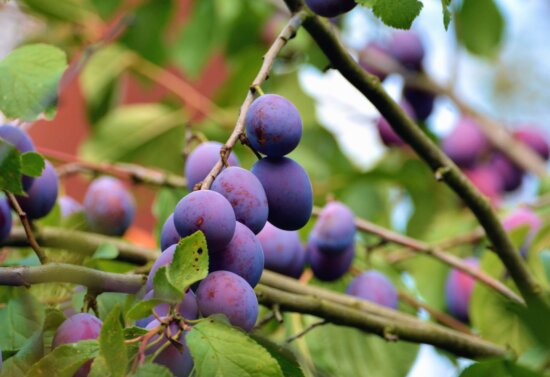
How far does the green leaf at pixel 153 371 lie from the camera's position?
36 cm

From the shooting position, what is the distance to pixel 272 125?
0.43 metres

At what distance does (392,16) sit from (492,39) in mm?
834

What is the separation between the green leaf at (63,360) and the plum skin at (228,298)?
0.16 ft

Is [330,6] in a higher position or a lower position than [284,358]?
higher

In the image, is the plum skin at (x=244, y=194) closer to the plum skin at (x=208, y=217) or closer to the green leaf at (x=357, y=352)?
the plum skin at (x=208, y=217)

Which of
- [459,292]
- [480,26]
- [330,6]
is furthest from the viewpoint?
[480,26]

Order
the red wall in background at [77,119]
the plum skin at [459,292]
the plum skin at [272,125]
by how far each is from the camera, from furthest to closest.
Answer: the red wall in background at [77,119]
the plum skin at [459,292]
the plum skin at [272,125]

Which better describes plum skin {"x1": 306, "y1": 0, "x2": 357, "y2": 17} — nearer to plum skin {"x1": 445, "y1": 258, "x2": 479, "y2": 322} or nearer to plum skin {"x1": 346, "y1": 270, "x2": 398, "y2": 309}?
plum skin {"x1": 346, "y1": 270, "x2": 398, "y2": 309}

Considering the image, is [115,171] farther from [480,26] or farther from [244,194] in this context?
[480,26]

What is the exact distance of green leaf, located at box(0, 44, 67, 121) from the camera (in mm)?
489

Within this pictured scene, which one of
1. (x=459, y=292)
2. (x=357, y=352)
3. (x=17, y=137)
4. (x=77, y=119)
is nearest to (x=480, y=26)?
(x=459, y=292)

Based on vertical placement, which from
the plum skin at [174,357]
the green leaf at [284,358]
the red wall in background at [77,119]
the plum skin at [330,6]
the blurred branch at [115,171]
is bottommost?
the red wall in background at [77,119]

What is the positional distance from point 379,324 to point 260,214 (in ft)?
0.55

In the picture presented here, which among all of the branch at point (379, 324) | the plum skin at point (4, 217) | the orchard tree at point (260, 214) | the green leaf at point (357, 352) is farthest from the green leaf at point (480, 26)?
the plum skin at point (4, 217)
